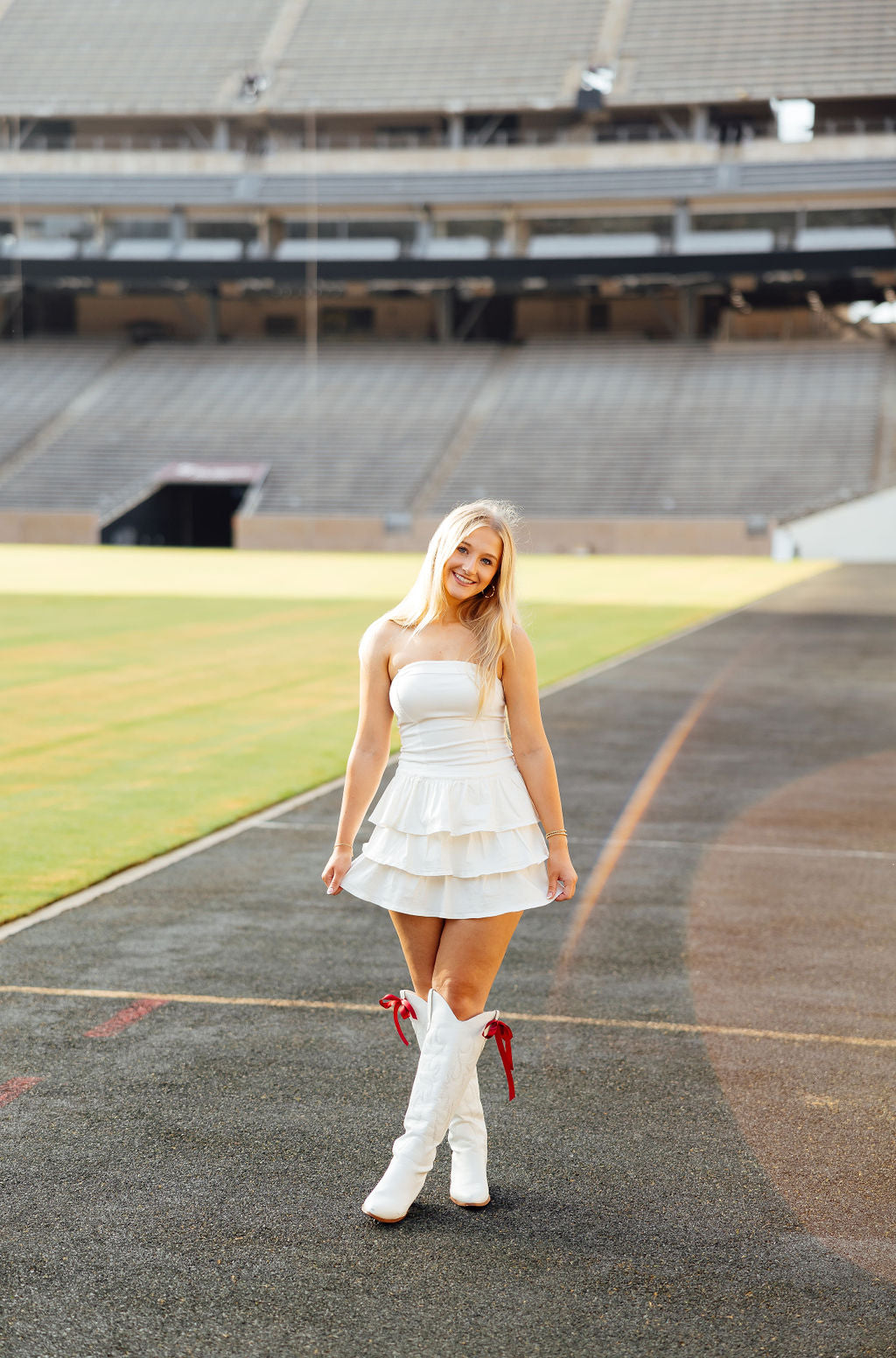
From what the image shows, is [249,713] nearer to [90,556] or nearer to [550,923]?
[550,923]

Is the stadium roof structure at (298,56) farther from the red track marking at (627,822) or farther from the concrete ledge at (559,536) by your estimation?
the red track marking at (627,822)

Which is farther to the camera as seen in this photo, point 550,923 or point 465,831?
point 550,923

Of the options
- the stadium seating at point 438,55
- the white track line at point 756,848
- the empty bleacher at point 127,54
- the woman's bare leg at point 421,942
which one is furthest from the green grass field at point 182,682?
the empty bleacher at point 127,54

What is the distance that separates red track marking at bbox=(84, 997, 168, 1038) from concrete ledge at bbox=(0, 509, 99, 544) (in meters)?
47.0

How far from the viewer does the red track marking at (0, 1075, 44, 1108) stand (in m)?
4.91

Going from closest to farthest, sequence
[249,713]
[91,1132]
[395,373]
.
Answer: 1. [91,1132]
2. [249,713]
3. [395,373]

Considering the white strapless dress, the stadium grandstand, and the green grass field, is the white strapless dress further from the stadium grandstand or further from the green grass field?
the stadium grandstand

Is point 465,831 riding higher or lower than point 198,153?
lower

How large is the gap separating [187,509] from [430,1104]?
53.8 metres

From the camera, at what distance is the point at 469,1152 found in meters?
4.18

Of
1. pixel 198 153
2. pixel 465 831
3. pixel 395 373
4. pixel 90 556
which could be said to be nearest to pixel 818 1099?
pixel 465 831

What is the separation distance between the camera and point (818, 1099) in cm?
503

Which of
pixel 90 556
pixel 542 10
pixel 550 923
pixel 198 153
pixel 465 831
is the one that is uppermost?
pixel 542 10

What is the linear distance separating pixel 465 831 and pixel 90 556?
41158 millimetres
